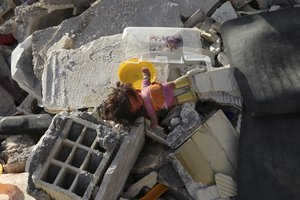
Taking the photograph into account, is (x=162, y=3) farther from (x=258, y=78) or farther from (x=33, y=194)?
(x=33, y=194)

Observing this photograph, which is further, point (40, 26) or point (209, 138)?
point (40, 26)

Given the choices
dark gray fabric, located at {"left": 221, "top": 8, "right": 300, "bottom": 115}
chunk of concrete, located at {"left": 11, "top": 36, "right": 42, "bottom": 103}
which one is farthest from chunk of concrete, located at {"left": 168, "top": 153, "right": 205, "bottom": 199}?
chunk of concrete, located at {"left": 11, "top": 36, "right": 42, "bottom": 103}

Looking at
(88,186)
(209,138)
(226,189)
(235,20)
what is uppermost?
(235,20)

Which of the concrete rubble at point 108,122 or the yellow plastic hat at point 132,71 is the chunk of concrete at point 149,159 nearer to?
the concrete rubble at point 108,122

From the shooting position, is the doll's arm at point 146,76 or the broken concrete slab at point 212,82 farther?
the broken concrete slab at point 212,82

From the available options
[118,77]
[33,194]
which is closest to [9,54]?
[118,77]

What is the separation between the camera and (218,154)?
4383mm

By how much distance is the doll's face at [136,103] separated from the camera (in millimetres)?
4211

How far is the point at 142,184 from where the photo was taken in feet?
14.3

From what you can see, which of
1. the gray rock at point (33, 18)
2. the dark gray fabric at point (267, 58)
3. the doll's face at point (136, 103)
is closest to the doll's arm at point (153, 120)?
the doll's face at point (136, 103)

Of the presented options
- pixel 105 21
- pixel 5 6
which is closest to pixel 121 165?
pixel 105 21

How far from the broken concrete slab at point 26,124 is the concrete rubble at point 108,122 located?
11mm

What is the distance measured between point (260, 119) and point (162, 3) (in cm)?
177

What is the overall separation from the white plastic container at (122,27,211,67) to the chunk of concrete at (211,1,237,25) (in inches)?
14.0
